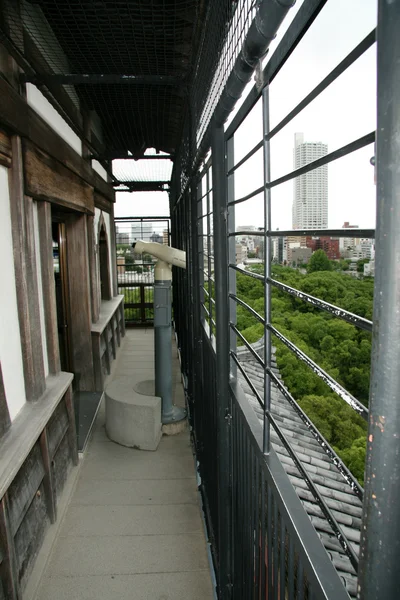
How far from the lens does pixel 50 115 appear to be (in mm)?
3727

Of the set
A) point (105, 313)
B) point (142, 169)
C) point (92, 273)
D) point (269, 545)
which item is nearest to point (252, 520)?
point (269, 545)

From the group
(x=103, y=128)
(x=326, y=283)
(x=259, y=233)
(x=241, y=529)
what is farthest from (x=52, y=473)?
(x=103, y=128)

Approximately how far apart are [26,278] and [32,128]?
3.20 ft

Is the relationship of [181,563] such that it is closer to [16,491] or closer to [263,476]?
[16,491]

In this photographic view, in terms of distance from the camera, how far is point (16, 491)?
2500mm

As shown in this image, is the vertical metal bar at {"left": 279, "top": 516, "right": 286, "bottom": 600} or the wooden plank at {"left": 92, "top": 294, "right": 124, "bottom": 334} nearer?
the vertical metal bar at {"left": 279, "top": 516, "right": 286, "bottom": 600}

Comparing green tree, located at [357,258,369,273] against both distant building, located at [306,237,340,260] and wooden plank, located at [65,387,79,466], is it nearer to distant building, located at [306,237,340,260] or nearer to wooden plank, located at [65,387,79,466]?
distant building, located at [306,237,340,260]

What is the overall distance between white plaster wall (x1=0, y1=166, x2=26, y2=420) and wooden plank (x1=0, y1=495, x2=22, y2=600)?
65 centimetres

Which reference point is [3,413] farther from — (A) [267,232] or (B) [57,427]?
(A) [267,232]

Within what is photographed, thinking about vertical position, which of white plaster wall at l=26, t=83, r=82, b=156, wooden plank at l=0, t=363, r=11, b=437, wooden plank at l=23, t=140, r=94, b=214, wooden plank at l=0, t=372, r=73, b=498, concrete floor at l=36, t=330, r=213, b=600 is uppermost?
white plaster wall at l=26, t=83, r=82, b=156

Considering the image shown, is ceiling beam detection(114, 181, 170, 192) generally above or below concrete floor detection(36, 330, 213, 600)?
above

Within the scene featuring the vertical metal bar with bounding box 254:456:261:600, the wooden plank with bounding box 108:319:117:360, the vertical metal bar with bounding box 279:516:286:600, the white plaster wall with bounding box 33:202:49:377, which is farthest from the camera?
the wooden plank with bounding box 108:319:117:360

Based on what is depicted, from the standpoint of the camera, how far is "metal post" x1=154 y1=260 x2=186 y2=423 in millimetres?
4754

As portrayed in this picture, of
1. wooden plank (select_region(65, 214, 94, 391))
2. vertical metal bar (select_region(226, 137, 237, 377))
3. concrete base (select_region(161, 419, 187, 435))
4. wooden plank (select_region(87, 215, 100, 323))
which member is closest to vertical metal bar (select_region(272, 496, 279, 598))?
vertical metal bar (select_region(226, 137, 237, 377))
